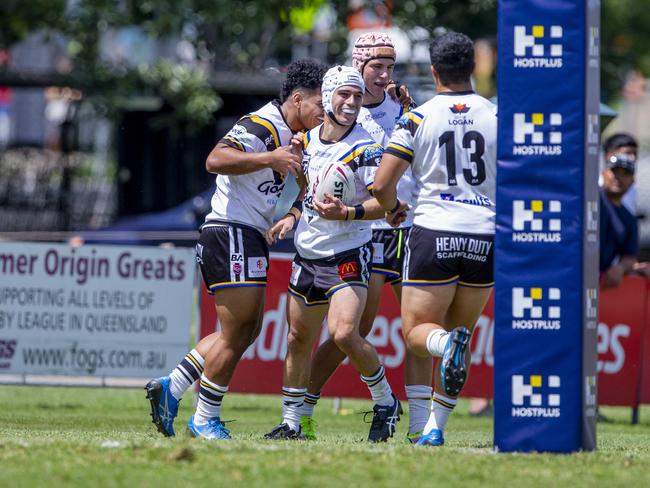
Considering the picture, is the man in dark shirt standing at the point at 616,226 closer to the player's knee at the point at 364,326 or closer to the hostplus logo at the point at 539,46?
the player's knee at the point at 364,326

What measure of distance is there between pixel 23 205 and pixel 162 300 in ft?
34.4

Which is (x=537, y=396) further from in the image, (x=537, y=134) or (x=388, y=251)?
(x=388, y=251)

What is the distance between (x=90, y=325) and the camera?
11734 millimetres

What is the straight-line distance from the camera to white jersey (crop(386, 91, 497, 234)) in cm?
720

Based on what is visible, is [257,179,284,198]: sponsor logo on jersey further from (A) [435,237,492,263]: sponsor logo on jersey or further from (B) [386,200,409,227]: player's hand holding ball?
(A) [435,237,492,263]: sponsor logo on jersey

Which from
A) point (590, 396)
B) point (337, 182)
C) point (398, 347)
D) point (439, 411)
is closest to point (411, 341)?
point (439, 411)

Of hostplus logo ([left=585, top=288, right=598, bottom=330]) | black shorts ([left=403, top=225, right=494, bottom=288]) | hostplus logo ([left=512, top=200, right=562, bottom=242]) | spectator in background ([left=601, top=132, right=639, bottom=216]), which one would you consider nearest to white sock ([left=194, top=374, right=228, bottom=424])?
black shorts ([left=403, top=225, right=494, bottom=288])

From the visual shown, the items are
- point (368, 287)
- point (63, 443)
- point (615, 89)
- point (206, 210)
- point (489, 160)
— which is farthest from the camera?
point (615, 89)

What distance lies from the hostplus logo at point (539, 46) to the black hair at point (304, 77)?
6.18 ft

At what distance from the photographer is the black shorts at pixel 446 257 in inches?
284

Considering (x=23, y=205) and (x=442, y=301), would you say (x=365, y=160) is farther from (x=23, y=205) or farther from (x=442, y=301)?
(x=23, y=205)

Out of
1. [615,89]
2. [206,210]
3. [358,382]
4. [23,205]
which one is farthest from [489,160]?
[615,89]

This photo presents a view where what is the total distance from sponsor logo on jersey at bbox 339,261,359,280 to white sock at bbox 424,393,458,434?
84 cm

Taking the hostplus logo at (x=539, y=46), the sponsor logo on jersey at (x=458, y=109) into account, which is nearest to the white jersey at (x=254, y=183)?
the sponsor logo on jersey at (x=458, y=109)
